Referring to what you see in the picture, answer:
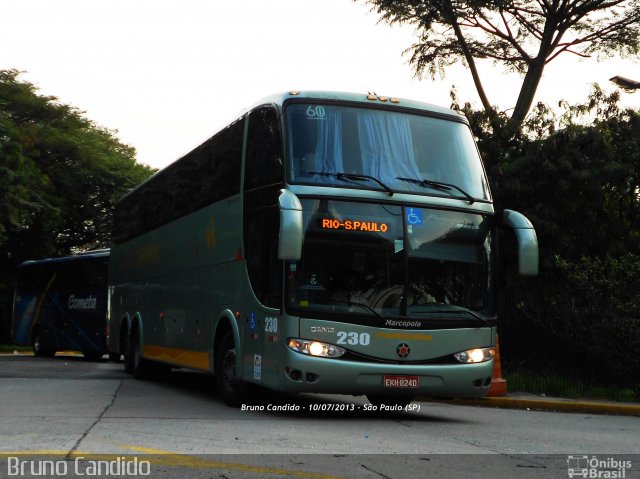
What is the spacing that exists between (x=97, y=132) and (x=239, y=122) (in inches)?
1416

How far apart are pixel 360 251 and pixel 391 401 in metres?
3.06

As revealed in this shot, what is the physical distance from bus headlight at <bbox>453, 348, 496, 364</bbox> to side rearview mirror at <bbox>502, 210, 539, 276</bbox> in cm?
105

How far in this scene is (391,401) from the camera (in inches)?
559

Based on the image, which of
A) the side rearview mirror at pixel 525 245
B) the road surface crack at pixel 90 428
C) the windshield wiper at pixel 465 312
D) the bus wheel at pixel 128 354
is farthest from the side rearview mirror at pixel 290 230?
the bus wheel at pixel 128 354

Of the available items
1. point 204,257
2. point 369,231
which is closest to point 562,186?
point 204,257

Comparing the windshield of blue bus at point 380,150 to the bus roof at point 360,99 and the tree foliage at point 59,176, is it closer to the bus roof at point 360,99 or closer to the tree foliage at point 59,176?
the bus roof at point 360,99

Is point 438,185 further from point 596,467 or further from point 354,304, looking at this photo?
point 596,467

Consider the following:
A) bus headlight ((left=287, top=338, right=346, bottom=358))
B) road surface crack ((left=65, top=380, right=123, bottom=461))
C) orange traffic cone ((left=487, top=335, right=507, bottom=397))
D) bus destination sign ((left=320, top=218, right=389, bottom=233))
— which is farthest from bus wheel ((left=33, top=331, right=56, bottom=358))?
bus destination sign ((left=320, top=218, right=389, bottom=233))

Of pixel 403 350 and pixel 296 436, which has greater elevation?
pixel 403 350

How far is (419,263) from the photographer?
1212 centimetres

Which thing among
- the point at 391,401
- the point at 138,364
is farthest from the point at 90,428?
the point at 138,364

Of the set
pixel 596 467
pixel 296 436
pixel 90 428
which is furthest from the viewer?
pixel 90 428

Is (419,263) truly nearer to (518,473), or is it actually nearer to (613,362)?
(518,473)

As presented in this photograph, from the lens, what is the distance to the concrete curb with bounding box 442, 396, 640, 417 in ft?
50.2
